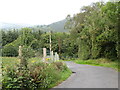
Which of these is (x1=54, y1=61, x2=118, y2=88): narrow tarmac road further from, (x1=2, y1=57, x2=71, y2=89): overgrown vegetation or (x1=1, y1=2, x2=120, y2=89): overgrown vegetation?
(x1=2, y1=57, x2=71, y2=89): overgrown vegetation

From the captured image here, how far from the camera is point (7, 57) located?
872 centimetres

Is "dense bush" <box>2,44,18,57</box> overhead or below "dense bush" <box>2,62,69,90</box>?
overhead

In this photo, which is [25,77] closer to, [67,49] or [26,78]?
[26,78]

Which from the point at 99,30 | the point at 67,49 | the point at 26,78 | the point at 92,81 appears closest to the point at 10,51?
the point at 26,78

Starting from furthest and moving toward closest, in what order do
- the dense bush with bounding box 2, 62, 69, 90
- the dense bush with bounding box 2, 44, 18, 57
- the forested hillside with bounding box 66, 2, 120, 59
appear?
the forested hillside with bounding box 66, 2, 120, 59 → the dense bush with bounding box 2, 44, 18, 57 → the dense bush with bounding box 2, 62, 69, 90

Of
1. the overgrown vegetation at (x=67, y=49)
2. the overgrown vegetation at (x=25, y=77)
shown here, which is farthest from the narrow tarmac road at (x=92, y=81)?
the overgrown vegetation at (x=25, y=77)

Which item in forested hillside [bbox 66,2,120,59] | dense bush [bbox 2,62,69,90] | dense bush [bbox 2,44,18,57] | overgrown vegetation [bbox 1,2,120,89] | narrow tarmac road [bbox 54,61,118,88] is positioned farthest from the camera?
forested hillside [bbox 66,2,120,59]

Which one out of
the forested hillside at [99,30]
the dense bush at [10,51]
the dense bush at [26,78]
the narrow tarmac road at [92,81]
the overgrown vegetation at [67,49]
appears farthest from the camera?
the forested hillside at [99,30]

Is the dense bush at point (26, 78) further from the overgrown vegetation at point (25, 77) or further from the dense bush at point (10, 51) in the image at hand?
the dense bush at point (10, 51)

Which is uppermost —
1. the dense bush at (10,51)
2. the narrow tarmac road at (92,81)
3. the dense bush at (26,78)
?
the dense bush at (10,51)

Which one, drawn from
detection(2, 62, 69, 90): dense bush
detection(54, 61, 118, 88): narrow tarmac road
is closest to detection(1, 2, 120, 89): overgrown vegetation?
detection(2, 62, 69, 90): dense bush

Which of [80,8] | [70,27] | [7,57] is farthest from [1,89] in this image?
[70,27]

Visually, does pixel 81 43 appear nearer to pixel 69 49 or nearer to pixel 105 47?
pixel 105 47

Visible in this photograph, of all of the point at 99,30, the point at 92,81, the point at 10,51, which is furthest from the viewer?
the point at 99,30
